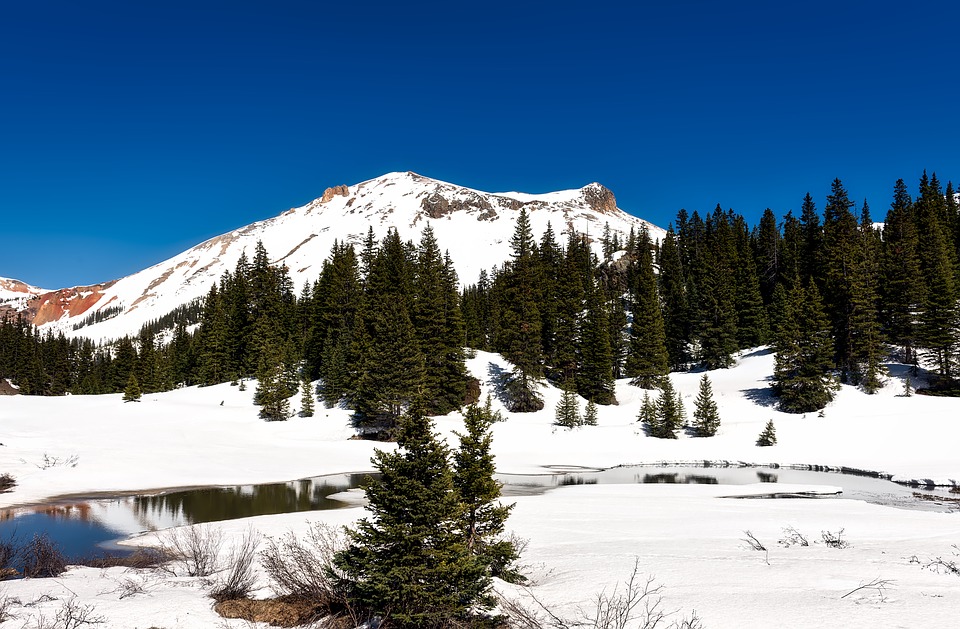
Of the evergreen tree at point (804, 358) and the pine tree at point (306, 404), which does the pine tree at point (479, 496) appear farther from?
the evergreen tree at point (804, 358)

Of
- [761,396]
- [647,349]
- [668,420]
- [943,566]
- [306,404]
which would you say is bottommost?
[668,420]

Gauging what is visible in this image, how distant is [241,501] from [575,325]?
41058 mm

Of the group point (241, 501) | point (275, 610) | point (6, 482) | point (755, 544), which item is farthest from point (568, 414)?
point (275, 610)

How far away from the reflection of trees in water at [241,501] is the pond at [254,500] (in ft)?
0.12

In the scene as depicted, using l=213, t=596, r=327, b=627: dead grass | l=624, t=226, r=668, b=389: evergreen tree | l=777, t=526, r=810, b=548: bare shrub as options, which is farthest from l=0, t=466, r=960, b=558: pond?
l=624, t=226, r=668, b=389: evergreen tree

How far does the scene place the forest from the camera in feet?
154

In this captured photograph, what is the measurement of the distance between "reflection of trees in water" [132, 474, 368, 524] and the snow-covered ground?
2.59 metres

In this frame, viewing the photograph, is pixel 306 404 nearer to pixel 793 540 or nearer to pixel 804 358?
pixel 793 540

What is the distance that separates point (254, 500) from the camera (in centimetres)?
2531

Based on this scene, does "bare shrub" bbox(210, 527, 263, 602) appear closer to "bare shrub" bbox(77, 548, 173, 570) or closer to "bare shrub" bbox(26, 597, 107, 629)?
"bare shrub" bbox(26, 597, 107, 629)

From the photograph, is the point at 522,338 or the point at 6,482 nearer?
the point at 6,482

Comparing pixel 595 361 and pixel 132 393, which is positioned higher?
pixel 595 361

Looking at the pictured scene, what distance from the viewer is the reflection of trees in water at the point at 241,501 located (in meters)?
22.4

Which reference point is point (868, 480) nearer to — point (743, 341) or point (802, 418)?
point (802, 418)
